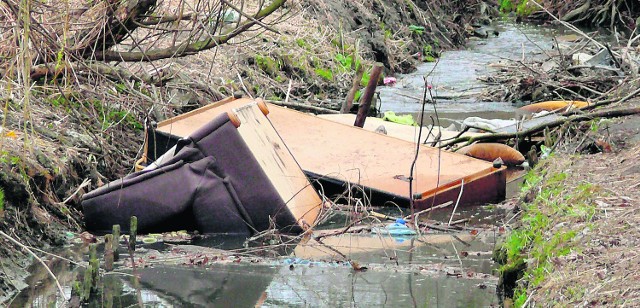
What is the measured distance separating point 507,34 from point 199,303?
16784 millimetres

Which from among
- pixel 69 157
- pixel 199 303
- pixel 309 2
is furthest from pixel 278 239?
pixel 309 2

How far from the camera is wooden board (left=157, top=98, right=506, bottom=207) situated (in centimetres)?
716

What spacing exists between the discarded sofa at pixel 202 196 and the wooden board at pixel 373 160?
88cm

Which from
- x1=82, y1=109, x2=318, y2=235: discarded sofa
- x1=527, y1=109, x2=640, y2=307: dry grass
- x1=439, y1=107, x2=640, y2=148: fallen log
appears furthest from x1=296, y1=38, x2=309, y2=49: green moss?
x1=527, y1=109, x2=640, y2=307: dry grass

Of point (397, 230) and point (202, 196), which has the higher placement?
point (202, 196)

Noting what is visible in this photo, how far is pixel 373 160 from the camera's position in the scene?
7.55 metres

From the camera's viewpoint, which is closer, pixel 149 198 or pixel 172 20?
pixel 149 198

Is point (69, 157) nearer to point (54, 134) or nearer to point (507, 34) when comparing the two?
point (54, 134)

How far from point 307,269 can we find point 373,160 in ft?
7.29

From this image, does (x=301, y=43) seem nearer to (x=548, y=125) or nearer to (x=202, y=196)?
(x=548, y=125)

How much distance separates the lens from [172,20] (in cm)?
736

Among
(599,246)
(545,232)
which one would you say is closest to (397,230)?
(545,232)

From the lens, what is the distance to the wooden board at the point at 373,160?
7.16 metres

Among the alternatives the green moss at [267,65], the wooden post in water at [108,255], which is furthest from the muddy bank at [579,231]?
the green moss at [267,65]
